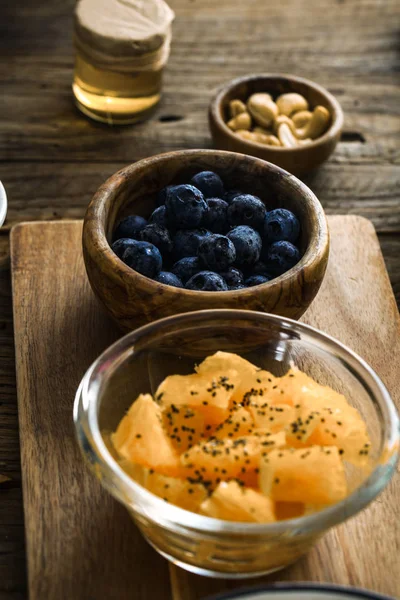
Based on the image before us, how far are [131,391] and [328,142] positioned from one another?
0.63 metres

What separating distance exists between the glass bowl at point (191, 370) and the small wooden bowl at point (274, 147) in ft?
1.54

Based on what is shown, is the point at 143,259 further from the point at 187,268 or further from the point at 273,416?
the point at 273,416

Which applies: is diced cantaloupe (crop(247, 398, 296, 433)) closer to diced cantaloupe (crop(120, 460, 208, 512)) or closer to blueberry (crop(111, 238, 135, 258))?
diced cantaloupe (crop(120, 460, 208, 512))

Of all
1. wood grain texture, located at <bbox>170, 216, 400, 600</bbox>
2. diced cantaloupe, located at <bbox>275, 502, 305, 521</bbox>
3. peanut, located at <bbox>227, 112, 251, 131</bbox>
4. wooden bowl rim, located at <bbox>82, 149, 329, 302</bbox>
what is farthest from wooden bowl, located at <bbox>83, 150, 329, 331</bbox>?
peanut, located at <bbox>227, 112, 251, 131</bbox>

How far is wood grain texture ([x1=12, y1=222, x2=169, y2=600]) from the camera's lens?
2.06ft

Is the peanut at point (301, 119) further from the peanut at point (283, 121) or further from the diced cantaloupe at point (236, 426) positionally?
the diced cantaloupe at point (236, 426)

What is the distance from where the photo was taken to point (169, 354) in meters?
0.71

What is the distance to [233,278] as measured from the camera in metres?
0.78

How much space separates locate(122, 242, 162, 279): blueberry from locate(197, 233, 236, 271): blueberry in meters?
0.05

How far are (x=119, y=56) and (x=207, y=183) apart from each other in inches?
16.9

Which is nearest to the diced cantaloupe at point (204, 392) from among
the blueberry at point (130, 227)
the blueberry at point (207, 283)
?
the blueberry at point (207, 283)

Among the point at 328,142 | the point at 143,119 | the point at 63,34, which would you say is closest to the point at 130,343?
the point at 328,142

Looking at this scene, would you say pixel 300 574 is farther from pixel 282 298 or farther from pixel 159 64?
pixel 159 64

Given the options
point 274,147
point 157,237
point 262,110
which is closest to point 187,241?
point 157,237
